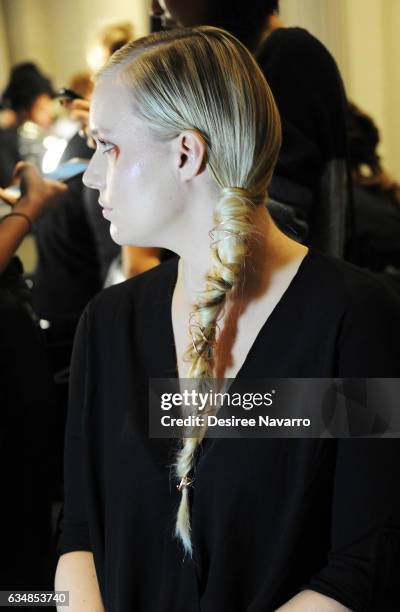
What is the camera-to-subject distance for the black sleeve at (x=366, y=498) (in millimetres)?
950

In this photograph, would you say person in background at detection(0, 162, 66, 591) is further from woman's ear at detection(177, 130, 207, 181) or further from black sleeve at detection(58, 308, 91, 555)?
woman's ear at detection(177, 130, 207, 181)

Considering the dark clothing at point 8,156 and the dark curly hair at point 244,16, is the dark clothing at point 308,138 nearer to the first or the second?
the dark curly hair at point 244,16

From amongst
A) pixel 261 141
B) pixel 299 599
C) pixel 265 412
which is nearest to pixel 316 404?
pixel 265 412

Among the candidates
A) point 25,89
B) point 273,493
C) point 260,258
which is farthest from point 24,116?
point 273,493

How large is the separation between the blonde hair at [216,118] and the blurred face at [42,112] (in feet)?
2.78

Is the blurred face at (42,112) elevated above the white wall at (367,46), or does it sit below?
below

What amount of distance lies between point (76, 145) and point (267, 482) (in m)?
0.71

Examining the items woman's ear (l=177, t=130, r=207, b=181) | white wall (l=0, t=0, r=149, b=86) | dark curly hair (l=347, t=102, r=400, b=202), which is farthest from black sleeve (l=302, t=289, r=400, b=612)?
white wall (l=0, t=0, r=149, b=86)

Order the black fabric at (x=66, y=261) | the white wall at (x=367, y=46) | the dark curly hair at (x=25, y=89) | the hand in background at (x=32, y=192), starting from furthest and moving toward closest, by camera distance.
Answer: the dark curly hair at (x=25, y=89) → the white wall at (x=367, y=46) → the black fabric at (x=66, y=261) → the hand in background at (x=32, y=192)

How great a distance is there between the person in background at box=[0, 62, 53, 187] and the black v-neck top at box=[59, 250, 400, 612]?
0.55m

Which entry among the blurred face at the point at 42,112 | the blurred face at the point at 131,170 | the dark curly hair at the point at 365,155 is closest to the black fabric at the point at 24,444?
the blurred face at the point at 131,170

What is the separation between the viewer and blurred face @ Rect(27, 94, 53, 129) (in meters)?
1.88

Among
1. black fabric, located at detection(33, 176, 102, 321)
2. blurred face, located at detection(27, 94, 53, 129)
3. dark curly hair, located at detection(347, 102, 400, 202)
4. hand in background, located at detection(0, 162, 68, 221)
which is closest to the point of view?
hand in background, located at detection(0, 162, 68, 221)

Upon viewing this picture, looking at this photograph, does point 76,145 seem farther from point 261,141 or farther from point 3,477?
point 3,477
